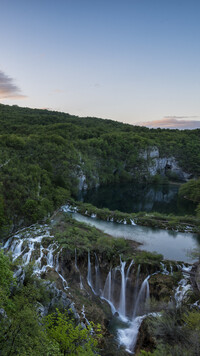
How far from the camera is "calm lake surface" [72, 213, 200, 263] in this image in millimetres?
27234

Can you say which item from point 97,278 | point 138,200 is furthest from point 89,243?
point 138,200

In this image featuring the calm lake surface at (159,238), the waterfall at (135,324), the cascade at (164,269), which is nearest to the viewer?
the waterfall at (135,324)

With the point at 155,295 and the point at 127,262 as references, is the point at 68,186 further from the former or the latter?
the point at 155,295

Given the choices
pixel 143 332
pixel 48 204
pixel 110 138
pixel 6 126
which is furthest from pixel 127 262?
pixel 110 138

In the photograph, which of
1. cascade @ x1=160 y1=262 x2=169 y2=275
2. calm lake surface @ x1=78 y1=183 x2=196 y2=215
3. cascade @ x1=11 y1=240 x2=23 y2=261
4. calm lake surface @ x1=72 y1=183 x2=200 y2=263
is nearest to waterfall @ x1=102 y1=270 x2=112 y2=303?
cascade @ x1=160 y1=262 x2=169 y2=275

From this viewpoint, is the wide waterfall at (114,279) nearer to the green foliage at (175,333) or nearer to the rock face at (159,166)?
the green foliage at (175,333)

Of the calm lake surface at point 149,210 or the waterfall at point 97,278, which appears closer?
the waterfall at point 97,278

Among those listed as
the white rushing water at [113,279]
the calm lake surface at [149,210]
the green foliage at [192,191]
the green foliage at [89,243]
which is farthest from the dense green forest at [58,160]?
the green foliage at [192,191]

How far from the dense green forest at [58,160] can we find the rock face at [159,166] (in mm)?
1662

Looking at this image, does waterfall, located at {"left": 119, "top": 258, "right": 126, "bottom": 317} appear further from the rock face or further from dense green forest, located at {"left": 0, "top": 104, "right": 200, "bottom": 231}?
the rock face

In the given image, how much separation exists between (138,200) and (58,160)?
73.2ft

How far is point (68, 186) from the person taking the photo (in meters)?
55.6

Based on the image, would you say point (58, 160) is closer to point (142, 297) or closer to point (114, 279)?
point (114, 279)

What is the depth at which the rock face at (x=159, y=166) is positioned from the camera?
315 ft
